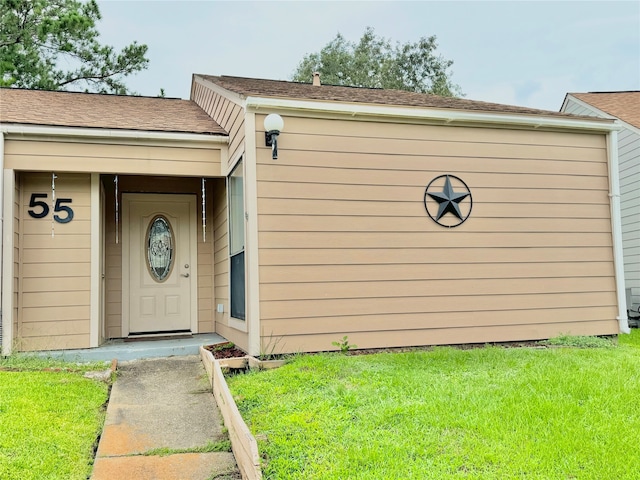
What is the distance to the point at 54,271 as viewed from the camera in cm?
550

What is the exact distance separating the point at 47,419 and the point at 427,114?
172 inches

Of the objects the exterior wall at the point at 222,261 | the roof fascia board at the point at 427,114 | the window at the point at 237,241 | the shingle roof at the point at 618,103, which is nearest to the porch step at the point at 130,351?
the exterior wall at the point at 222,261

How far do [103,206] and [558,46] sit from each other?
22.0 metres

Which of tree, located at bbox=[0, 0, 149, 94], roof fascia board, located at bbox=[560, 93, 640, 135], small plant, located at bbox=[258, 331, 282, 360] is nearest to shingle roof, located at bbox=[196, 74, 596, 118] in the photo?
small plant, located at bbox=[258, 331, 282, 360]

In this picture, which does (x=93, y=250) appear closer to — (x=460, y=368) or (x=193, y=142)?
(x=193, y=142)

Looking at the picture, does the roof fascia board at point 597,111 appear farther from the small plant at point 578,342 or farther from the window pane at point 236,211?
the window pane at point 236,211

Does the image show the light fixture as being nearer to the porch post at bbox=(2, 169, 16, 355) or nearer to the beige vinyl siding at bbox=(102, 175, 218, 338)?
the beige vinyl siding at bbox=(102, 175, 218, 338)

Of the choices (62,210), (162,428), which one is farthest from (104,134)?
(162,428)

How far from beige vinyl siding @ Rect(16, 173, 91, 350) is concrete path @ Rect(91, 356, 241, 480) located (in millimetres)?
1011

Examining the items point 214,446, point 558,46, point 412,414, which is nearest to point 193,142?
point 214,446

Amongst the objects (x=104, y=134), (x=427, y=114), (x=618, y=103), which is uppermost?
(x=618, y=103)

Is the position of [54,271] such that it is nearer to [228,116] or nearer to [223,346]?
[223,346]

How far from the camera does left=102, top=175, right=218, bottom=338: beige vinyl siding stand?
21.0 ft

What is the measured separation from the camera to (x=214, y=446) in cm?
319
